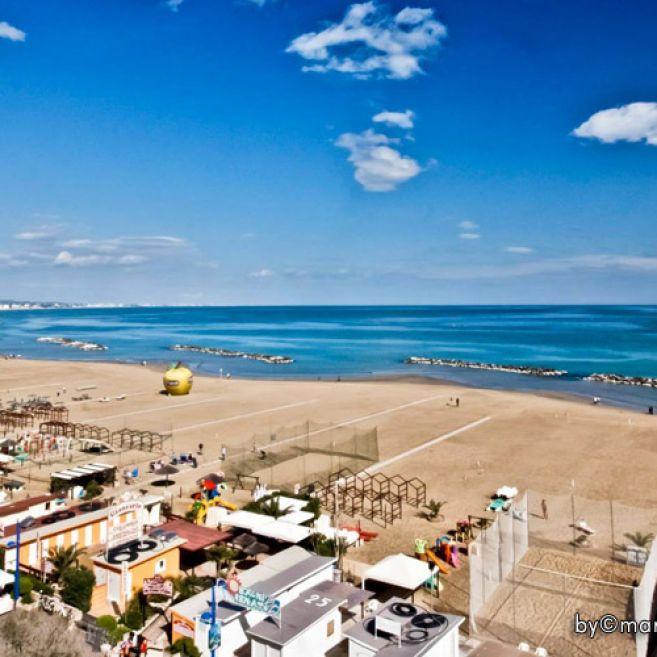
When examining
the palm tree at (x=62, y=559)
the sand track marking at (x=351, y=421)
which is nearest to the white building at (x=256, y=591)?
the palm tree at (x=62, y=559)

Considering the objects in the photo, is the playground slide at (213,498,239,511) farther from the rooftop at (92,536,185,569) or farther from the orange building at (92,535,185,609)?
the orange building at (92,535,185,609)

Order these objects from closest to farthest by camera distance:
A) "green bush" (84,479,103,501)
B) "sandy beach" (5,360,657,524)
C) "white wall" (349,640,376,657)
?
"white wall" (349,640,376,657) → "green bush" (84,479,103,501) → "sandy beach" (5,360,657,524)

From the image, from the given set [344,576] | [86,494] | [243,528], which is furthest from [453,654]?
[86,494]

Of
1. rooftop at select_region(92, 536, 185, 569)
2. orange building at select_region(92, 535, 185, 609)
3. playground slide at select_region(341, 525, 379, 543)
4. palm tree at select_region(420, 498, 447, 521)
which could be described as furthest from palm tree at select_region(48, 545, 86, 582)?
palm tree at select_region(420, 498, 447, 521)

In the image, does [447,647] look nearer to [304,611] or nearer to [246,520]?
[304,611]

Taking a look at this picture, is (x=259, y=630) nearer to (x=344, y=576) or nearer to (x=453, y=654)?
(x=453, y=654)

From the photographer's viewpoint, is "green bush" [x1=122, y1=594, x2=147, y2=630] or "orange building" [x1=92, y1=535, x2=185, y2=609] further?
"orange building" [x1=92, y1=535, x2=185, y2=609]
